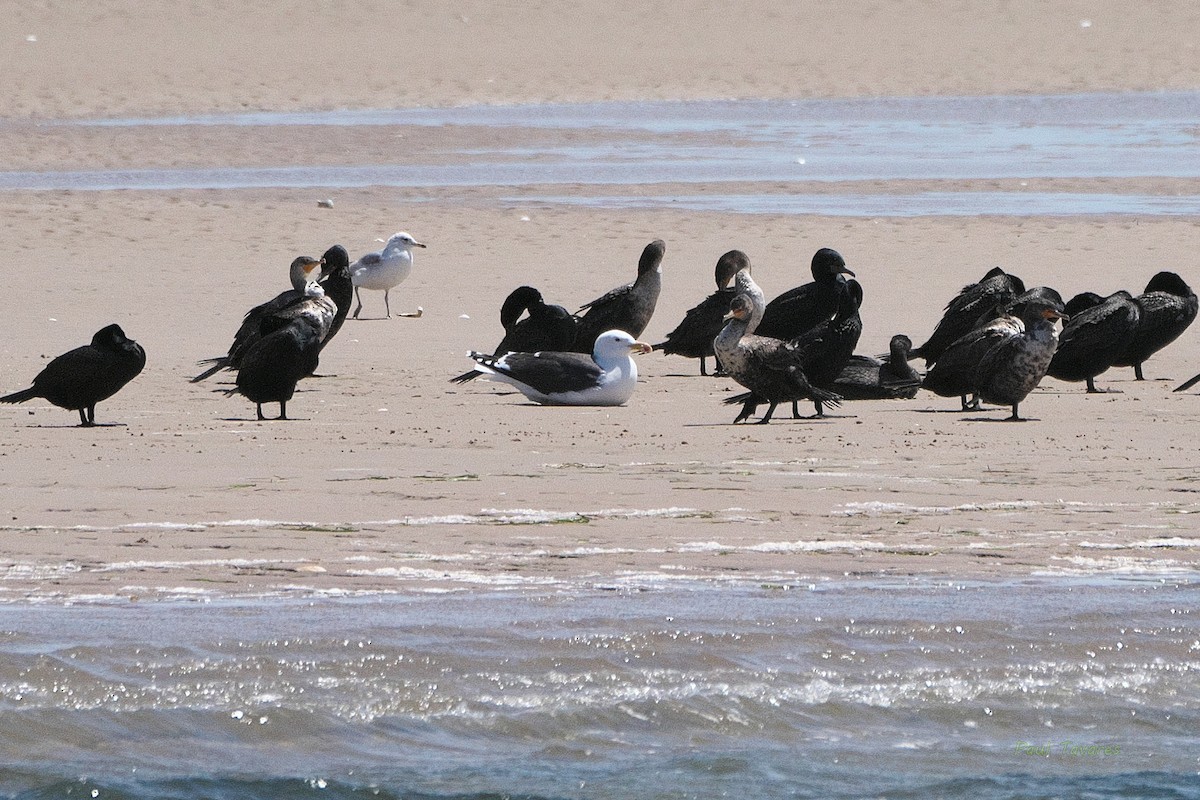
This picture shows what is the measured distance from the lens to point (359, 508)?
7.76 metres

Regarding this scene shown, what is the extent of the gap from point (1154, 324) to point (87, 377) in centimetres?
632

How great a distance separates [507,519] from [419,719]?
1.94m

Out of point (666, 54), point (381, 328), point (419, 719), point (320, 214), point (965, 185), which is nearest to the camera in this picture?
point (419, 719)

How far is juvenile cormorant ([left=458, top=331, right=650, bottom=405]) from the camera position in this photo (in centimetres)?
1127

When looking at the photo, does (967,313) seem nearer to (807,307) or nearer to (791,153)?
(807,307)

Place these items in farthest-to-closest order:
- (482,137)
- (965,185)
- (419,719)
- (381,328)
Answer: (482,137), (965,185), (381,328), (419,719)

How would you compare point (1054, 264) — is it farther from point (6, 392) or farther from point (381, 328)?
point (6, 392)

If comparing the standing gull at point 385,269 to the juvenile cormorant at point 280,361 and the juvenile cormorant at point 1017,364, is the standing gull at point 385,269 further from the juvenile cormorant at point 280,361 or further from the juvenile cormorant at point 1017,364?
the juvenile cormorant at point 1017,364

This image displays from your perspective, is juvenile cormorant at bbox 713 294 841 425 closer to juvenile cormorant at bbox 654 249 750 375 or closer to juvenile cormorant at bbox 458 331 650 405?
juvenile cormorant at bbox 458 331 650 405

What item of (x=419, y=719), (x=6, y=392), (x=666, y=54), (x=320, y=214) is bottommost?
(x=419, y=719)

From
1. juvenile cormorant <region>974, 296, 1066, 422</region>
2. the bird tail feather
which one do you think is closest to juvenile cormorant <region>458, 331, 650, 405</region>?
juvenile cormorant <region>974, 296, 1066, 422</region>

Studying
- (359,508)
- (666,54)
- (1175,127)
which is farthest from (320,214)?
(666,54)

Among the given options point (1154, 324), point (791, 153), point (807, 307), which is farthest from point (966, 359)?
point (791, 153)

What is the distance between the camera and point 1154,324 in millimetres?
12258
